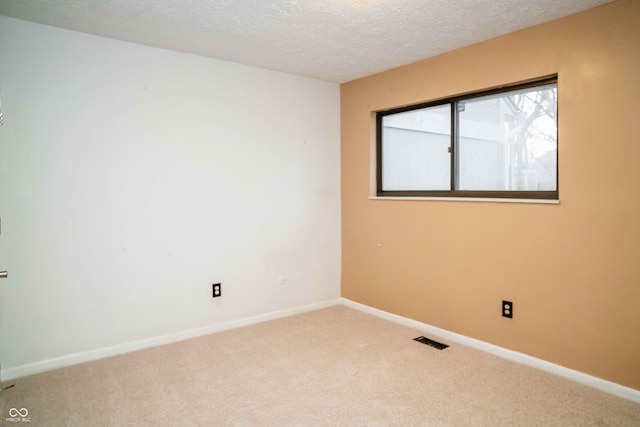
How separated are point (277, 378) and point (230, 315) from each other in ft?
3.62

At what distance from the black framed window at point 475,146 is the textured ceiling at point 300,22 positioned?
1.61ft

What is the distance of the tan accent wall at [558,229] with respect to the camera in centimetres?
232

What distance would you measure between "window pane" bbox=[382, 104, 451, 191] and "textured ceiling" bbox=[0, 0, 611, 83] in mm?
570

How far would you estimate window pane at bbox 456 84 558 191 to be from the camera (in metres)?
2.76

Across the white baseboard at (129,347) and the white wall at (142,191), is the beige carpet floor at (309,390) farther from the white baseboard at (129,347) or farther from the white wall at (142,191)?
the white wall at (142,191)

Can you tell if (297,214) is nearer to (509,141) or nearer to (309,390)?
(309,390)

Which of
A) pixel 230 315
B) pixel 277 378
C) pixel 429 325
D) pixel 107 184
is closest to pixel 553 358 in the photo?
pixel 429 325

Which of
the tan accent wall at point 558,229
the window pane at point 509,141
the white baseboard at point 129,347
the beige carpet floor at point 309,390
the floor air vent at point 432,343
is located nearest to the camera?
the beige carpet floor at point 309,390

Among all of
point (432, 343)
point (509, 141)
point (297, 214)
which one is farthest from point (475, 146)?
Result: point (297, 214)

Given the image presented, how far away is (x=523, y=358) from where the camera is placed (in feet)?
9.18

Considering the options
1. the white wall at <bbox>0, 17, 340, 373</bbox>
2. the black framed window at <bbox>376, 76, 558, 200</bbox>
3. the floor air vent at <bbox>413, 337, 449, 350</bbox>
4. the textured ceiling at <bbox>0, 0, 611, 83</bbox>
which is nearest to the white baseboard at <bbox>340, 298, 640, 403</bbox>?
the floor air vent at <bbox>413, 337, 449, 350</bbox>

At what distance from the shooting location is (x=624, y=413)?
2172mm

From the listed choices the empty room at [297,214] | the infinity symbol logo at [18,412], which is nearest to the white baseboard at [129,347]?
the empty room at [297,214]

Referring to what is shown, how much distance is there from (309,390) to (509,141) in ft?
7.40
